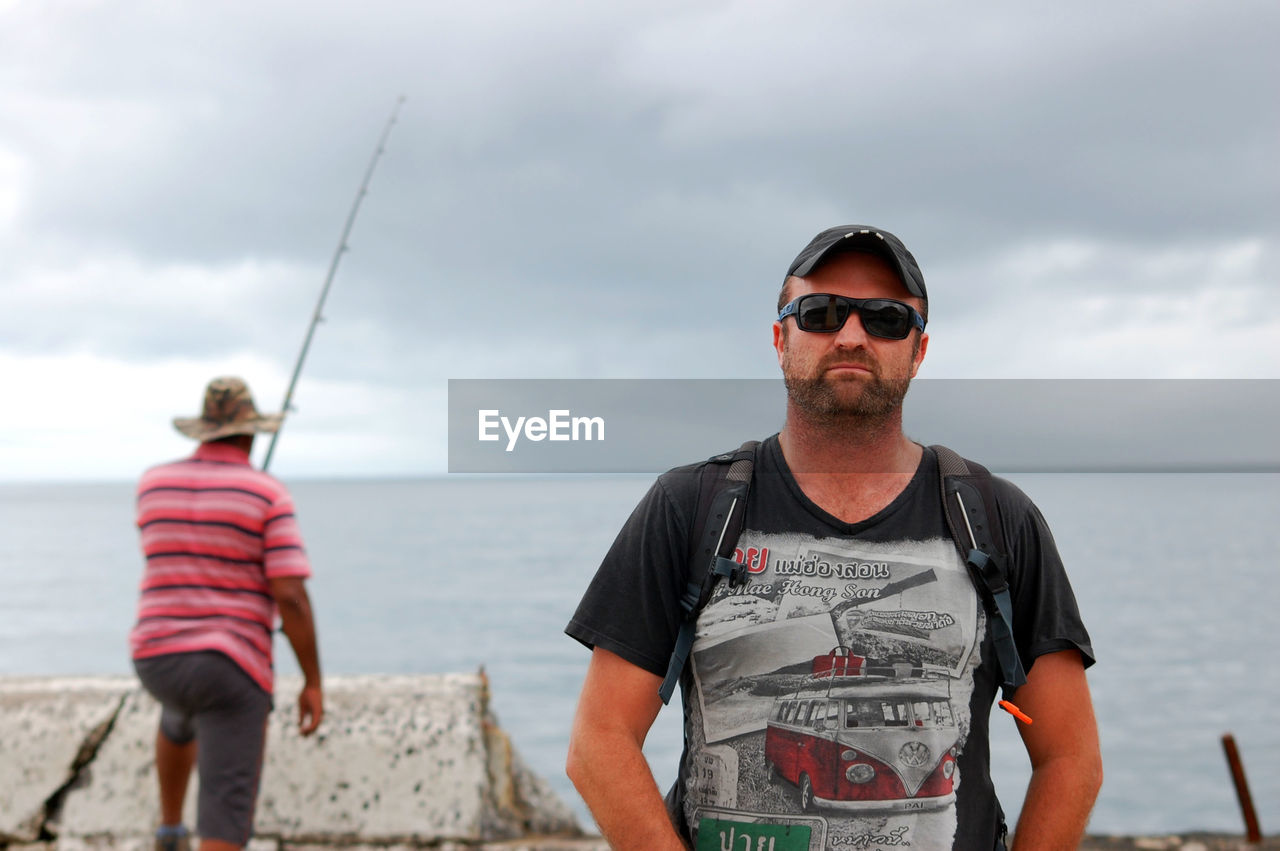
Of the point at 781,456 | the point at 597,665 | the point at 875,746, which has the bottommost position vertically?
the point at 875,746

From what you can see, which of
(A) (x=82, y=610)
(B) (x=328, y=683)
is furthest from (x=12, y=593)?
(B) (x=328, y=683)

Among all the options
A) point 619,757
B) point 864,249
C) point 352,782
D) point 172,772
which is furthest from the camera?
point 352,782

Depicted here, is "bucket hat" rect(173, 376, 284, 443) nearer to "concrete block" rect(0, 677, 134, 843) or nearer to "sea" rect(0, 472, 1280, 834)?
"concrete block" rect(0, 677, 134, 843)

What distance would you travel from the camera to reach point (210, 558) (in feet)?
12.2

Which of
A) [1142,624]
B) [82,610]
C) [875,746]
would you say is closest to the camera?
[875,746]

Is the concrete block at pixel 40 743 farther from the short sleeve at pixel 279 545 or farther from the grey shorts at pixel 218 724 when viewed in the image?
the short sleeve at pixel 279 545

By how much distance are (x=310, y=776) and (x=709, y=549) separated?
9.38 ft

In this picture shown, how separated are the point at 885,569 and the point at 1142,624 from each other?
3984cm

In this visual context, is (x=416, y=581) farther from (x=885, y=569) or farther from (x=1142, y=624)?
(x=885, y=569)

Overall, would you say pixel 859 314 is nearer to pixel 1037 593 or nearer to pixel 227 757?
pixel 1037 593

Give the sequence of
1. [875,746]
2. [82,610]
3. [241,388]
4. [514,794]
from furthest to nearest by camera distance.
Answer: [82,610], [514,794], [241,388], [875,746]

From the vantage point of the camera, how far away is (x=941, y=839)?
199cm

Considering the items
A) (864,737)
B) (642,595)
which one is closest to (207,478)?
(642,595)

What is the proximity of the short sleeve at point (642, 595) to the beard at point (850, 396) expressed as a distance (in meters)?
0.36
